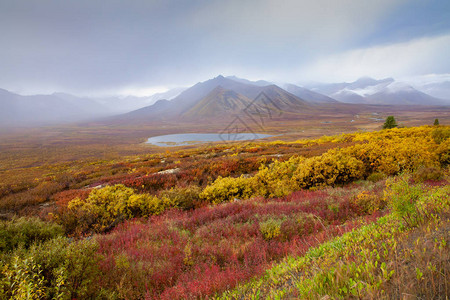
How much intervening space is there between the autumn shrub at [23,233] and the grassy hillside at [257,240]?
0.03m

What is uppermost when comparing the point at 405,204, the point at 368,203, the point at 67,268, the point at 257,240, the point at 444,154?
the point at 405,204

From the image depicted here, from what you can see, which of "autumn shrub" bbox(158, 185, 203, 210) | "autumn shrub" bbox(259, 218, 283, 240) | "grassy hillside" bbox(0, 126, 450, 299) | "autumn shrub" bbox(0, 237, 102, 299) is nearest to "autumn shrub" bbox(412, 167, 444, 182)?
"grassy hillside" bbox(0, 126, 450, 299)

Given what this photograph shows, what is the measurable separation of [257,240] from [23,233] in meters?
5.46

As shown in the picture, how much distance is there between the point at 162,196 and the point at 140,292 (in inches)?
199

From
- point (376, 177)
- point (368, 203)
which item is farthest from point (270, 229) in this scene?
point (376, 177)

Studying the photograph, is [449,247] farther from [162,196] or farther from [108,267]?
[162,196]

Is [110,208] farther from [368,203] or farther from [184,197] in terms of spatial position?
[368,203]

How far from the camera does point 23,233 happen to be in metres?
4.50

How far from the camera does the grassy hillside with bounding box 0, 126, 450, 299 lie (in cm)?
200

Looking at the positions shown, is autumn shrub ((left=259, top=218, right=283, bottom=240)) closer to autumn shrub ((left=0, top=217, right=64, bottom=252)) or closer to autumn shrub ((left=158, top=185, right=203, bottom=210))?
autumn shrub ((left=158, top=185, right=203, bottom=210))

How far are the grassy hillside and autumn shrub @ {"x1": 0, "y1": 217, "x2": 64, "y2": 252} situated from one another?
0.03 metres

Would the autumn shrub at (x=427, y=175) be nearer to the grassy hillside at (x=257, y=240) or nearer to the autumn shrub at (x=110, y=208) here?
the grassy hillside at (x=257, y=240)

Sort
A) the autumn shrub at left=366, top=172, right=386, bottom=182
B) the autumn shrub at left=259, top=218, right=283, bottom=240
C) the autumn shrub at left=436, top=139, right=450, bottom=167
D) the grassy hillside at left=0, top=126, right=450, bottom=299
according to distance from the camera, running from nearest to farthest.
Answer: the grassy hillside at left=0, top=126, right=450, bottom=299 < the autumn shrub at left=259, top=218, right=283, bottom=240 < the autumn shrub at left=366, top=172, right=386, bottom=182 < the autumn shrub at left=436, top=139, right=450, bottom=167

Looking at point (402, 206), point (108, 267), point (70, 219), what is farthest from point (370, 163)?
point (70, 219)
